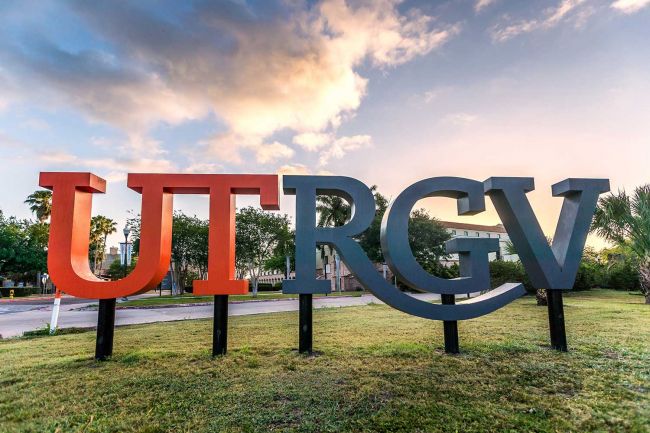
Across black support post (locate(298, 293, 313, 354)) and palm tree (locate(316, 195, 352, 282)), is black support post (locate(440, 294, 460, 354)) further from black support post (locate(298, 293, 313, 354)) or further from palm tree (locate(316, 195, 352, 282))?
palm tree (locate(316, 195, 352, 282))

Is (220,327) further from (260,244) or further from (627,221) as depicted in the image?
(260,244)

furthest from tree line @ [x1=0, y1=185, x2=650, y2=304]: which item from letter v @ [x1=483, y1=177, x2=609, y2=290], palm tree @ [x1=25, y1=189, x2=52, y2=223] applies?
letter v @ [x1=483, y1=177, x2=609, y2=290]

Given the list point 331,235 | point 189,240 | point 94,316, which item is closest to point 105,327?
point 331,235

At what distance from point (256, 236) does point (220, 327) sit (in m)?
25.9

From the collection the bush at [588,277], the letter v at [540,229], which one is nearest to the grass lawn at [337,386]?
the letter v at [540,229]

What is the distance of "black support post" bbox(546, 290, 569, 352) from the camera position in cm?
696

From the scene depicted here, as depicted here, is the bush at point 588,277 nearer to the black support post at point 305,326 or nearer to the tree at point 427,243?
the tree at point 427,243

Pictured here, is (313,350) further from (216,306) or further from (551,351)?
(551,351)

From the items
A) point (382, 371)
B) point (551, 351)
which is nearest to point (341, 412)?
point (382, 371)

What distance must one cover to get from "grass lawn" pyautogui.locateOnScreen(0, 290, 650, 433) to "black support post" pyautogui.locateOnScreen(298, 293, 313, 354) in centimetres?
28

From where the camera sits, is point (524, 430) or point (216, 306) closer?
point (524, 430)

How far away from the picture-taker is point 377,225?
3594cm

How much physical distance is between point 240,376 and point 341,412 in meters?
1.94

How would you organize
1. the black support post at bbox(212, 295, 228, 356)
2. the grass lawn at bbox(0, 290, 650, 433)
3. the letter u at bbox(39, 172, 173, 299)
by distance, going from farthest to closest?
the black support post at bbox(212, 295, 228, 356) < the letter u at bbox(39, 172, 173, 299) < the grass lawn at bbox(0, 290, 650, 433)
